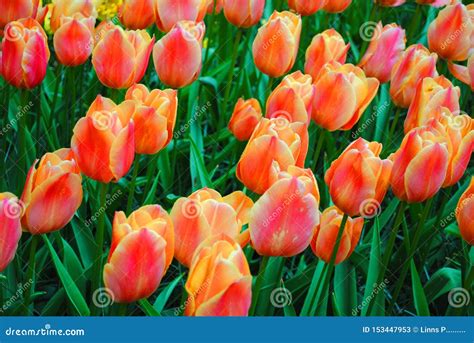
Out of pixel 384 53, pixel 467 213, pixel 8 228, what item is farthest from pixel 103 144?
pixel 384 53

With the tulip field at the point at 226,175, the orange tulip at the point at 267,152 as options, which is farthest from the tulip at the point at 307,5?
the orange tulip at the point at 267,152

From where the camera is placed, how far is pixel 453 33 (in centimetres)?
244

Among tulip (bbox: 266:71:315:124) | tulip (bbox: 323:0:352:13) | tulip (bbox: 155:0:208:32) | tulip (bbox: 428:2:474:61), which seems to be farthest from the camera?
tulip (bbox: 323:0:352:13)

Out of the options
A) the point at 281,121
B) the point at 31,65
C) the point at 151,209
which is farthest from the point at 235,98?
the point at 151,209

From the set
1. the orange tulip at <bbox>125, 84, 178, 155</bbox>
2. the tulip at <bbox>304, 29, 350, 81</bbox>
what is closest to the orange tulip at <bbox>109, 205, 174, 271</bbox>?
the orange tulip at <bbox>125, 84, 178, 155</bbox>

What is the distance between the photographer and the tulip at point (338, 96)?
6.48ft

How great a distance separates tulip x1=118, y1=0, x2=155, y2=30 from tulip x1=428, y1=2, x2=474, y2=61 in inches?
32.1

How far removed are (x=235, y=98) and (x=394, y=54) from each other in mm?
597

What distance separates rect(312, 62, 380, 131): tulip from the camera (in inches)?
77.7

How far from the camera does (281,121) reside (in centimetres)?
172

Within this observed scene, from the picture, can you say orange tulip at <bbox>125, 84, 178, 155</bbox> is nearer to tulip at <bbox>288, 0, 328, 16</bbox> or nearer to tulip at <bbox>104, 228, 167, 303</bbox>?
tulip at <bbox>104, 228, 167, 303</bbox>

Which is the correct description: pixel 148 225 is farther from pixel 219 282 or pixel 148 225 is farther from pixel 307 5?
pixel 307 5

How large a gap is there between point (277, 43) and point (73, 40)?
52cm

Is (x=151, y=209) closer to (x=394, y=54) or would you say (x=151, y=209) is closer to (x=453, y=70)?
(x=394, y=54)
